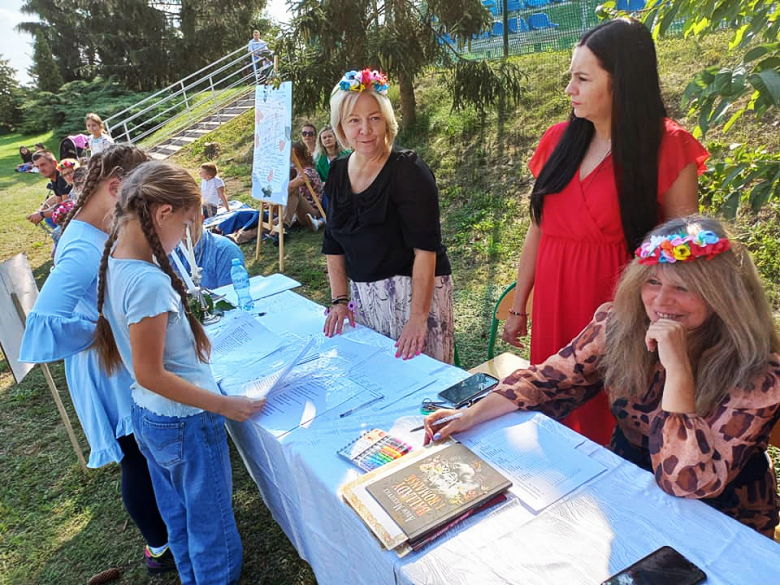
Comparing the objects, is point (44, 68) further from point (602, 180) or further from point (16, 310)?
point (602, 180)

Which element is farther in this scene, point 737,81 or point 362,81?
point 362,81

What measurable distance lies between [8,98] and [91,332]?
2783 centimetres

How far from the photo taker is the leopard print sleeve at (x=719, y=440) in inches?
47.1

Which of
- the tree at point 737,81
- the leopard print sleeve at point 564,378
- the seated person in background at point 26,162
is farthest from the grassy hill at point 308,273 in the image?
the seated person in background at point 26,162

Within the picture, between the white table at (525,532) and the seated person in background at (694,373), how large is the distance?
0.28 feet

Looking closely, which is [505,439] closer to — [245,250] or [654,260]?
[654,260]

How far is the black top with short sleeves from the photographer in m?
2.04

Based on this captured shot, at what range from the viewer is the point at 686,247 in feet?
4.25

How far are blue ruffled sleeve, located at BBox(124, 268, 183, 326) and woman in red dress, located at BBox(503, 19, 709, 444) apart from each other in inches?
53.8

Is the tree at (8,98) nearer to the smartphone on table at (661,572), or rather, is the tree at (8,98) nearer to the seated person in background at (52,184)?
the seated person in background at (52,184)

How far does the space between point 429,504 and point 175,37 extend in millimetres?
23464

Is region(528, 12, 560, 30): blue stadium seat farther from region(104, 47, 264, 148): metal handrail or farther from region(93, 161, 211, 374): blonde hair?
region(104, 47, 264, 148): metal handrail

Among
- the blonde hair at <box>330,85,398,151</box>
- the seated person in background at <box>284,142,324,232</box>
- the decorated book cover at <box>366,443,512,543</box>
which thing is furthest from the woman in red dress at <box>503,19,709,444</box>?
the seated person in background at <box>284,142,324,232</box>

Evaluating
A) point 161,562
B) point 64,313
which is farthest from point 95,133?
point 161,562
